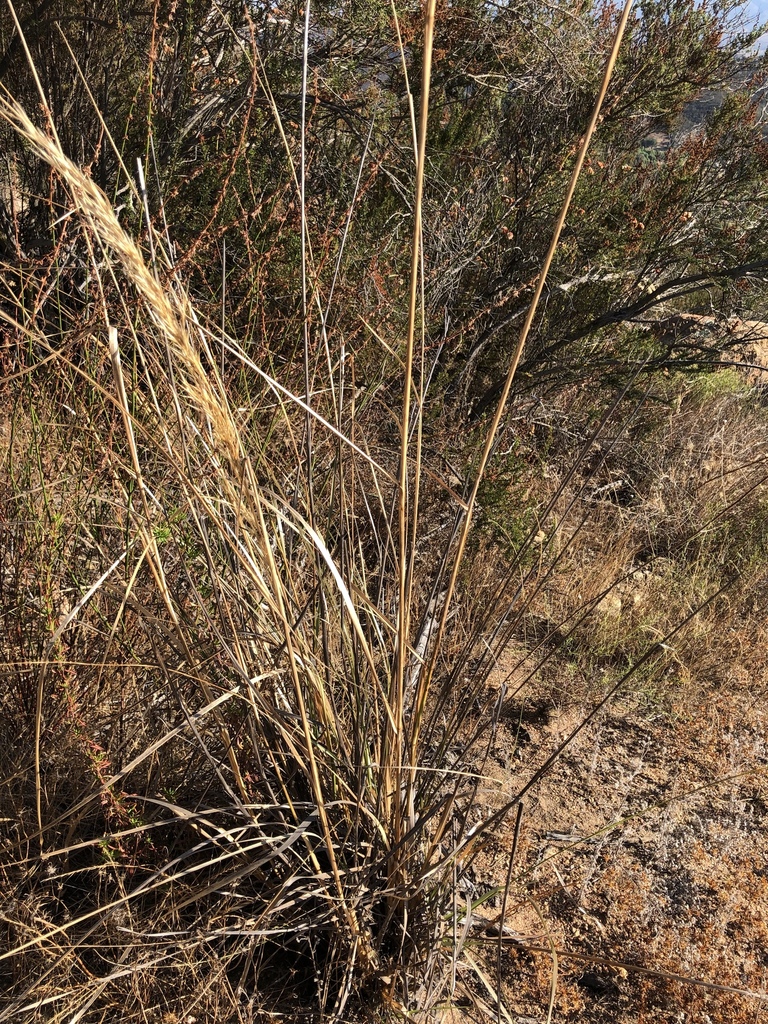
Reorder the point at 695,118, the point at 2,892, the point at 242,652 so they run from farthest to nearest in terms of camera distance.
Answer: the point at 695,118 < the point at 2,892 < the point at 242,652

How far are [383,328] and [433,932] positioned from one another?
201 cm

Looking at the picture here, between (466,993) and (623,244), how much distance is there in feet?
10.2

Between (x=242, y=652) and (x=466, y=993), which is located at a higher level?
(x=242, y=652)

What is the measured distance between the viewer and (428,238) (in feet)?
10.2

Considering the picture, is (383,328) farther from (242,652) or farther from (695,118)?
(695,118)

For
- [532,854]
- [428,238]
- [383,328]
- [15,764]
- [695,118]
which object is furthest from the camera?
[695,118]

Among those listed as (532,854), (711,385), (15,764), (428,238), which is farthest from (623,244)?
(15,764)

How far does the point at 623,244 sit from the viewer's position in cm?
350

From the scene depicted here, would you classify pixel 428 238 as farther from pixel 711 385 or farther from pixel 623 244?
pixel 711 385

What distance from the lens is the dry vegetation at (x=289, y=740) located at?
118 centimetres

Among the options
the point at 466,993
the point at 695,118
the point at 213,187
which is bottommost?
the point at 466,993

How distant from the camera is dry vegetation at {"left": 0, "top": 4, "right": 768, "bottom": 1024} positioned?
3.89 feet

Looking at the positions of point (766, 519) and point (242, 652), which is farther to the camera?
point (766, 519)

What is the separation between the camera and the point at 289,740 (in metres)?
1.26
